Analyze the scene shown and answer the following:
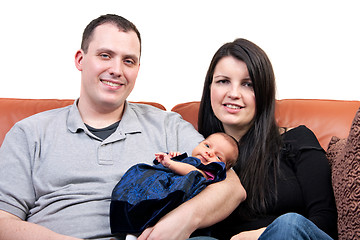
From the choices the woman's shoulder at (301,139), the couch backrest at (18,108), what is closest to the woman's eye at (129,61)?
the couch backrest at (18,108)

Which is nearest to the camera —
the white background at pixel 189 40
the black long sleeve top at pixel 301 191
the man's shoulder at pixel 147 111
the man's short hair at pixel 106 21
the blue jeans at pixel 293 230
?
the blue jeans at pixel 293 230

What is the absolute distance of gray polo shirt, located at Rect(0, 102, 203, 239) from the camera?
159cm

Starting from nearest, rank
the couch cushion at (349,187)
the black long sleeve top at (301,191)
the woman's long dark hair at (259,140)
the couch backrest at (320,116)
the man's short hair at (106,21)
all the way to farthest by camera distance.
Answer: the couch cushion at (349,187), the black long sleeve top at (301,191), the woman's long dark hair at (259,140), the man's short hair at (106,21), the couch backrest at (320,116)

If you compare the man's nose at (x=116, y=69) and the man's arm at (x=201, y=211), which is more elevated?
the man's nose at (x=116, y=69)

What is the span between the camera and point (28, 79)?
2.66m

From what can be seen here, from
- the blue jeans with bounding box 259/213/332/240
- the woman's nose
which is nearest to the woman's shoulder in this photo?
the woman's nose

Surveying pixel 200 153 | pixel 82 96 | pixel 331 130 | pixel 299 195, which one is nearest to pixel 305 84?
pixel 331 130

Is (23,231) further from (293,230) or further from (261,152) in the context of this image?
(261,152)

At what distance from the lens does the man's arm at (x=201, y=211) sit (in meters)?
1.44

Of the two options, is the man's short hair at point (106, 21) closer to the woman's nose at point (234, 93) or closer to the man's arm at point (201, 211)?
the woman's nose at point (234, 93)

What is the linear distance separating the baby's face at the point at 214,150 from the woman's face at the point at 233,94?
0.63 feet

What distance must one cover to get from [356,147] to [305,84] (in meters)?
1.24

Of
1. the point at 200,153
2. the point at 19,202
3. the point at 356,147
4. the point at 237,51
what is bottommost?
the point at 19,202

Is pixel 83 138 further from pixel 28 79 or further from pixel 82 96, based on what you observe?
pixel 28 79
